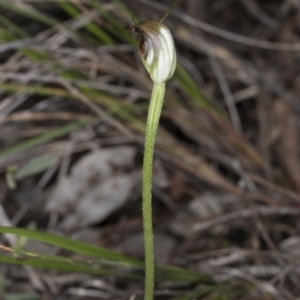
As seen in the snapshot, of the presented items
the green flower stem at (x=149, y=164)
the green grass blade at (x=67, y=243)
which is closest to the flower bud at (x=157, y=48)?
the green flower stem at (x=149, y=164)

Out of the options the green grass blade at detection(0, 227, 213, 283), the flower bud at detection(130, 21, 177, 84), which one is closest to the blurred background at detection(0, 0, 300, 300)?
the green grass blade at detection(0, 227, 213, 283)

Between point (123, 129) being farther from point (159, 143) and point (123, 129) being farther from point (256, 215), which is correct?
point (256, 215)

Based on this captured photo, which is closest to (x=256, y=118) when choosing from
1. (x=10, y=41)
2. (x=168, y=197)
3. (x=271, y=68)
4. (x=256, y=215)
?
(x=271, y=68)

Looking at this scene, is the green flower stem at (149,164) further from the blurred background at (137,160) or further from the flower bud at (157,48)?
the blurred background at (137,160)

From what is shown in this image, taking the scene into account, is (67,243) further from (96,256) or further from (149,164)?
(149,164)

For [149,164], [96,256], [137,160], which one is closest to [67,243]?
[96,256]

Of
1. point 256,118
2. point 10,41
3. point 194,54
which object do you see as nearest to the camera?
point 10,41
